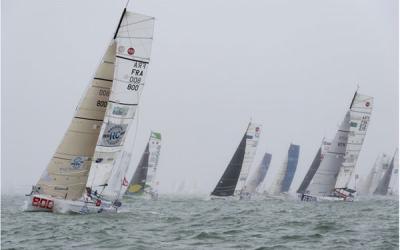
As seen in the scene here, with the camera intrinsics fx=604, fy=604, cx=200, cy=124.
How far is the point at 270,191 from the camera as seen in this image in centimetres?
5772

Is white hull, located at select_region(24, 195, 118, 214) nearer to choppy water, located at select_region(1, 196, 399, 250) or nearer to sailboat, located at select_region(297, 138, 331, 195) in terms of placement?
choppy water, located at select_region(1, 196, 399, 250)

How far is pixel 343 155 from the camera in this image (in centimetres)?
4066

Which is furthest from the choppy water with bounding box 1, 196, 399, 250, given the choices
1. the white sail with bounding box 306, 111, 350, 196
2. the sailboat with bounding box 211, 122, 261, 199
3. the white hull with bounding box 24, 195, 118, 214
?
the sailboat with bounding box 211, 122, 261, 199

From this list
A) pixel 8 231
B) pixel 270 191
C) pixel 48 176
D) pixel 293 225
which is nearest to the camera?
pixel 8 231

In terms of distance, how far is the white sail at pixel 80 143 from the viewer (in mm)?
22250

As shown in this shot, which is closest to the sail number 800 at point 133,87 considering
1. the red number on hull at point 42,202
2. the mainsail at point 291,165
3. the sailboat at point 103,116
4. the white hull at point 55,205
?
the sailboat at point 103,116

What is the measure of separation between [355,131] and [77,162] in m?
22.9

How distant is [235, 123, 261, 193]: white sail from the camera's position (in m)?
47.3

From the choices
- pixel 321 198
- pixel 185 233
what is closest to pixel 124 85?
pixel 185 233

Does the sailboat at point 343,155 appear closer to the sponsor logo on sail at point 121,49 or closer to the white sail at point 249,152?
the white sail at point 249,152

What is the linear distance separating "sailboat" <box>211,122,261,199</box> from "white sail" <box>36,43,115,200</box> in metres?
23.0

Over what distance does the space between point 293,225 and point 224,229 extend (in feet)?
8.71

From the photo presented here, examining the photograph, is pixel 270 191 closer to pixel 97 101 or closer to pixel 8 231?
pixel 97 101

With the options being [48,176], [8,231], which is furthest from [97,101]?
[8,231]
